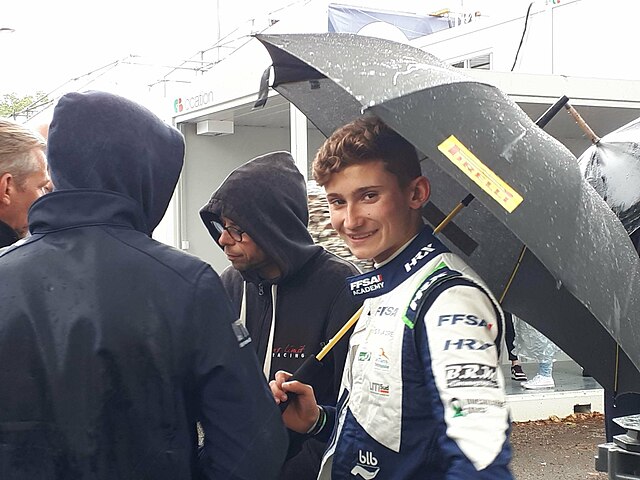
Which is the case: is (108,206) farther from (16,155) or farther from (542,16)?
(542,16)

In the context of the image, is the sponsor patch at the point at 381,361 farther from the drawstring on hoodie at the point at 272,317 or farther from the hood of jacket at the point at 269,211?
the hood of jacket at the point at 269,211

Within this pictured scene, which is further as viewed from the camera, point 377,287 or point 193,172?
point 193,172

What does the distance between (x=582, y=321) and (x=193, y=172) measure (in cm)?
771

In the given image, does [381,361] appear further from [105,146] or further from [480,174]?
[105,146]

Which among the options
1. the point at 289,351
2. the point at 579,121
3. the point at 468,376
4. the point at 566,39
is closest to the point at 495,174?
the point at 468,376

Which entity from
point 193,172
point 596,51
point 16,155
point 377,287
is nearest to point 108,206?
point 377,287

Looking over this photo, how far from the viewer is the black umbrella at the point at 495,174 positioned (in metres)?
1.84

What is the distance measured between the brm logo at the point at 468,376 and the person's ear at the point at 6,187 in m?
1.79

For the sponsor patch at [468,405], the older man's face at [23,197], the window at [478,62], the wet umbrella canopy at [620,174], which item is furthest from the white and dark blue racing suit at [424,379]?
the window at [478,62]

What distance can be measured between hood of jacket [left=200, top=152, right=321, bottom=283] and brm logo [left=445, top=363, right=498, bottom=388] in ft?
4.34

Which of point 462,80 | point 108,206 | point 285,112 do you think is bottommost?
point 285,112

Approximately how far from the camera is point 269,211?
3172 millimetres

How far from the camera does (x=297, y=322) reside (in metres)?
3.05

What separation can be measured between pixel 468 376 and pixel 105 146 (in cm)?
95
